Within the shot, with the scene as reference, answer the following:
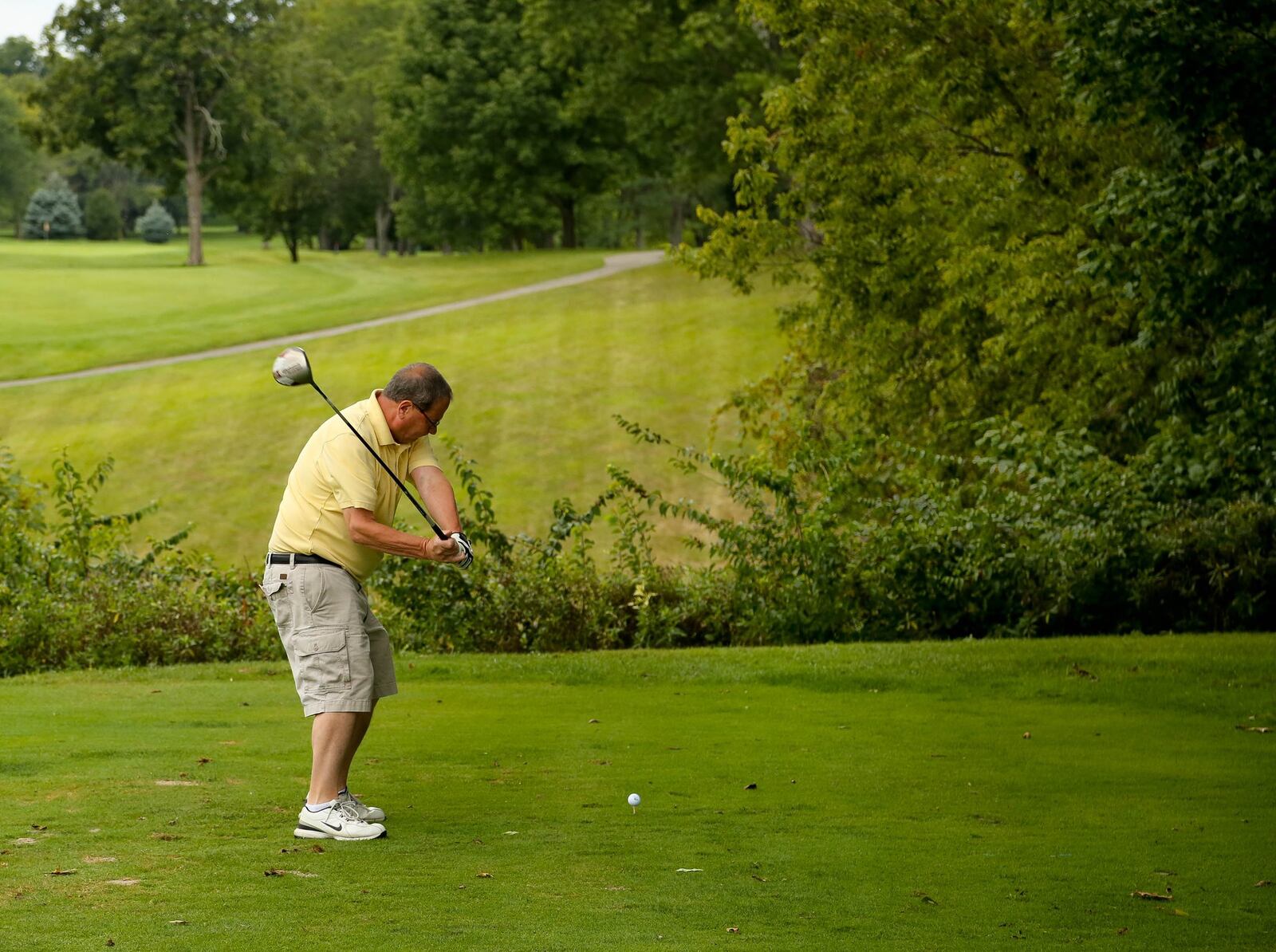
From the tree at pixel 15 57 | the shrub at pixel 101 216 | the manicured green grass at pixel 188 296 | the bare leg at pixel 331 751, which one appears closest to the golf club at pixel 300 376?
the bare leg at pixel 331 751

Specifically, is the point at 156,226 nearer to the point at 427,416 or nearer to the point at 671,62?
→ the point at 671,62

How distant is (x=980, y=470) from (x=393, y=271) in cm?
4447

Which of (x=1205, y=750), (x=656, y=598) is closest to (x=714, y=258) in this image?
(x=656, y=598)

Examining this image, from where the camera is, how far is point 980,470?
18.9 m

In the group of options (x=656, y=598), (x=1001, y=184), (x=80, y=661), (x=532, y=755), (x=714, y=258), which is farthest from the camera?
(x=714, y=258)

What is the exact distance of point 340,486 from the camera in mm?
6230

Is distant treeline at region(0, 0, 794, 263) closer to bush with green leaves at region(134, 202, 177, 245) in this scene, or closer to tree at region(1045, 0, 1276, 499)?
bush with green leaves at region(134, 202, 177, 245)

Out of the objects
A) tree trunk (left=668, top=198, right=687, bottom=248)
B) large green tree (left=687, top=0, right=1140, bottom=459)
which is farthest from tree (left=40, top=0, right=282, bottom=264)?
large green tree (left=687, top=0, right=1140, bottom=459)

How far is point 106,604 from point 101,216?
3643 inches

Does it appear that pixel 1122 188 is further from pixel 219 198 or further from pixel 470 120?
pixel 219 198

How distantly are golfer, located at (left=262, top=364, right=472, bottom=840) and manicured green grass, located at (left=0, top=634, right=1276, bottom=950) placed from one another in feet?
1.45

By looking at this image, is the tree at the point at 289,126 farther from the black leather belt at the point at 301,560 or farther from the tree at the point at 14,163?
the black leather belt at the point at 301,560

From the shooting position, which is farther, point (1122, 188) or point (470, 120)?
point (470, 120)

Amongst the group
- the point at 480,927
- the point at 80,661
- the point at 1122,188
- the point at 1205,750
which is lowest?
the point at 80,661
